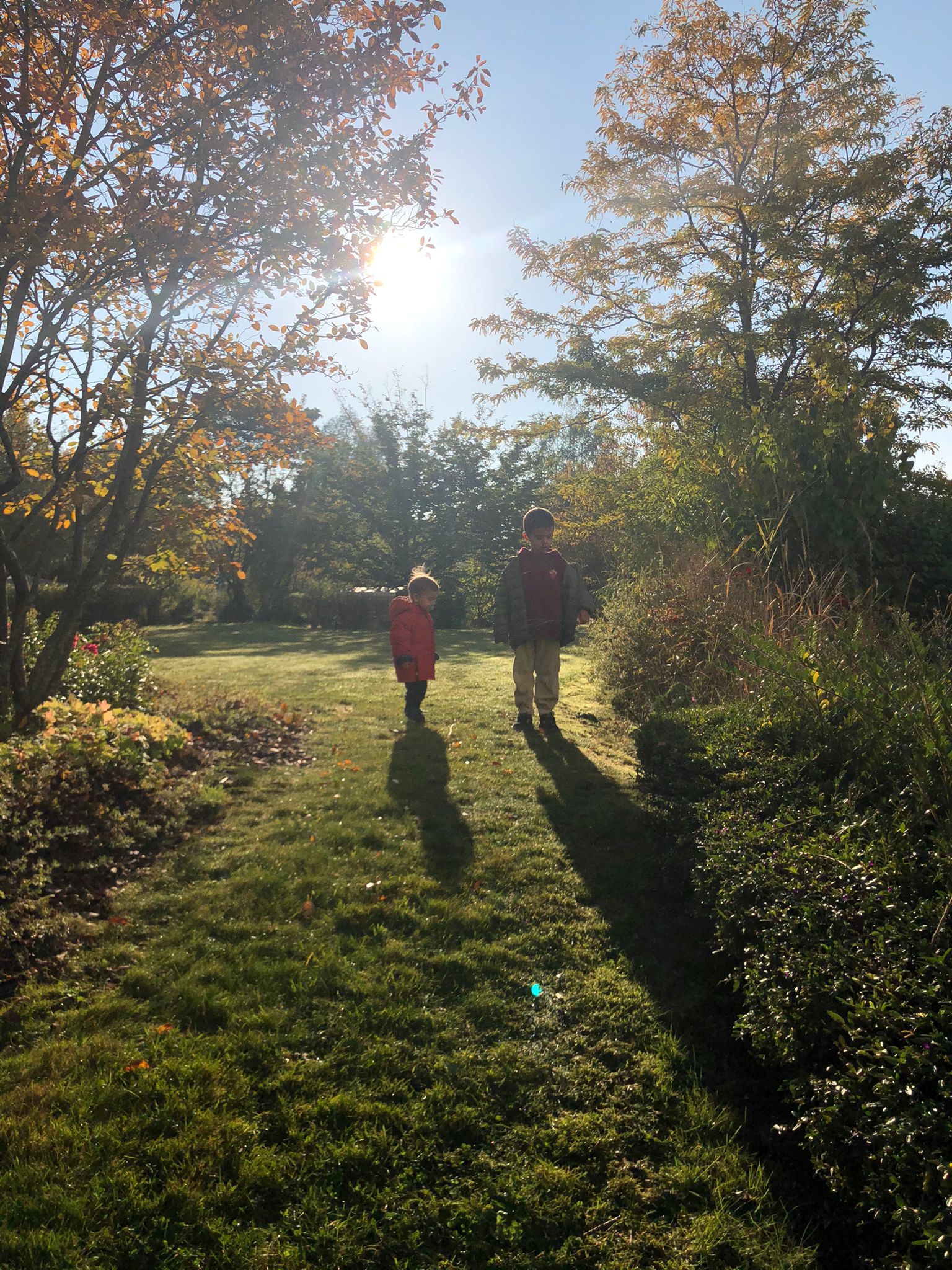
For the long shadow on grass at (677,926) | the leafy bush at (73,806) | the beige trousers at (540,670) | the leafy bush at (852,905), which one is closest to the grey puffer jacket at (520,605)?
the beige trousers at (540,670)

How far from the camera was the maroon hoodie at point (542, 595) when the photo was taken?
6449 millimetres

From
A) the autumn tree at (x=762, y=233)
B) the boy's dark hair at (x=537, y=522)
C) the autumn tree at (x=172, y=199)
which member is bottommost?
the boy's dark hair at (x=537, y=522)

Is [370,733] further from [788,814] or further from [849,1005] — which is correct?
[849,1005]

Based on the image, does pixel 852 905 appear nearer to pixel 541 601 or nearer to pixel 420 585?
pixel 541 601

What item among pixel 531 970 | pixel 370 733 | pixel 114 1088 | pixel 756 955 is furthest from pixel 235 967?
pixel 370 733

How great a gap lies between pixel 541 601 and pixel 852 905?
455cm

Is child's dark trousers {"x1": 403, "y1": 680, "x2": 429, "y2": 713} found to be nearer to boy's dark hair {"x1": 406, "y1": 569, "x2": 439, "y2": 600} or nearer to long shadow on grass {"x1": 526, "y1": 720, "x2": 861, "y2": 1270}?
boy's dark hair {"x1": 406, "y1": 569, "x2": 439, "y2": 600}

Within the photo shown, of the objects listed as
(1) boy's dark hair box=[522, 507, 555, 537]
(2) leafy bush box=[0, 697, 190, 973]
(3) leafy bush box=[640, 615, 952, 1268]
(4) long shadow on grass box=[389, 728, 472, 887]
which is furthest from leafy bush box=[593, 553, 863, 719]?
(2) leafy bush box=[0, 697, 190, 973]

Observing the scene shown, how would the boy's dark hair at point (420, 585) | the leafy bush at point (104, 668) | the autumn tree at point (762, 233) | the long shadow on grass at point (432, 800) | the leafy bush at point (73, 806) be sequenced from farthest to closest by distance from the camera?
the autumn tree at point (762, 233) < the boy's dark hair at point (420, 585) < the leafy bush at point (104, 668) < the long shadow on grass at point (432, 800) < the leafy bush at point (73, 806)

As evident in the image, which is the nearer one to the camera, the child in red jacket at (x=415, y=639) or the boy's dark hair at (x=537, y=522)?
the boy's dark hair at (x=537, y=522)

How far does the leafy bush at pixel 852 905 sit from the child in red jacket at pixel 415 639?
12.9ft

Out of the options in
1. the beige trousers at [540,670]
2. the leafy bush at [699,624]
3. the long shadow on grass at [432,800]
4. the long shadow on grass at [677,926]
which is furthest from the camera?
the beige trousers at [540,670]

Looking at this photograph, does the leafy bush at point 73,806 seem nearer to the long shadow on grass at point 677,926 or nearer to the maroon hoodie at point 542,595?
the long shadow on grass at point 677,926

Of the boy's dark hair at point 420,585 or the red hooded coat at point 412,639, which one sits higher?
the boy's dark hair at point 420,585
